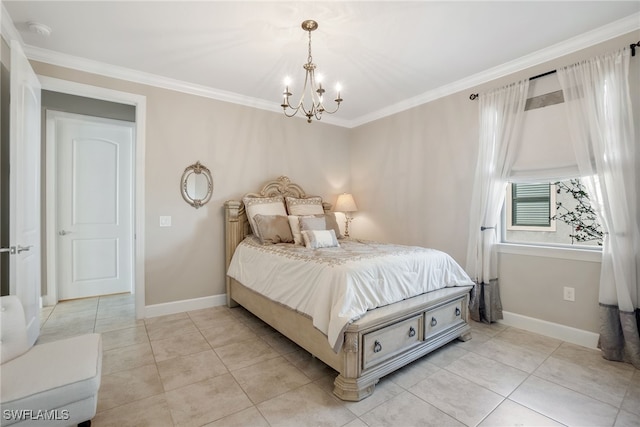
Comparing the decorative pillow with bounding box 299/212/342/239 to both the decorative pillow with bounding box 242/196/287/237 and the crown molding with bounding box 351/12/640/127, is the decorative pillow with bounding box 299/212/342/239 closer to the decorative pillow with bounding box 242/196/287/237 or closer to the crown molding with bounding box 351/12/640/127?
the decorative pillow with bounding box 242/196/287/237

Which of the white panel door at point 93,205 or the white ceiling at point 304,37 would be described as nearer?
the white ceiling at point 304,37

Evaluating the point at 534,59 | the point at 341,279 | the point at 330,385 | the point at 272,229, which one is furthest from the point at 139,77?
the point at 534,59

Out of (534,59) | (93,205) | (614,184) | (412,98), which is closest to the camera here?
(614,184)

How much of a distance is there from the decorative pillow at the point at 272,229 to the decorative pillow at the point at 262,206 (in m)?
0.12

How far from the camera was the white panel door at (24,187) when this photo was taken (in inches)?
80.1

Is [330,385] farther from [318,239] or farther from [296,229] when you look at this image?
[296,229]

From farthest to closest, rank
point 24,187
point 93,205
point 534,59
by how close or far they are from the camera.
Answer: point 93,205 < point 534,59 < point 24,187

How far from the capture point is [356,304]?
1921 millimetres

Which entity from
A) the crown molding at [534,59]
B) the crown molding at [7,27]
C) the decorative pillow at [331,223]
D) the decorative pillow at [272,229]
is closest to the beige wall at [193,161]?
the crown molding at [7,27]

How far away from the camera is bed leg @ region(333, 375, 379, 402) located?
5.93ft

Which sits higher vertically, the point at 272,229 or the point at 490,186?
the point at 490,186

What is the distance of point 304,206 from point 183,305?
6.15 feet

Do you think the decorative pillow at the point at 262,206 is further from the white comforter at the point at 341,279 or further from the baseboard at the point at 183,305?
the baseboard at the point at 183,305

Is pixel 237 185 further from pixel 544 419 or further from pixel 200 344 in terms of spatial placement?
pixel 544 419
